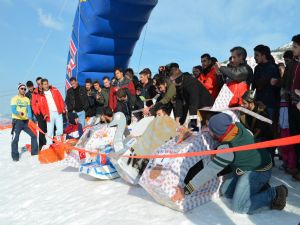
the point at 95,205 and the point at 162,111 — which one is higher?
the point at 162,111

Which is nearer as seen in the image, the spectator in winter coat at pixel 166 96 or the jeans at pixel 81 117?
the spectator in winter coat at pixel 166 96

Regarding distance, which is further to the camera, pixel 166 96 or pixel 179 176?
pixel 166 96

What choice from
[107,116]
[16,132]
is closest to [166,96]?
[107,116]

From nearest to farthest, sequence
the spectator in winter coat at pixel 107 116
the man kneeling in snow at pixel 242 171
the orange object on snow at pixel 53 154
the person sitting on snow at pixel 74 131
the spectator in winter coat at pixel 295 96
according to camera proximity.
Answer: the man kneeling in snow at pixel 242 171, the spectator in winter coat at pixel 295 96, the spectator in winter coat at pixel 107 116, the orange object on snow at pixel 53 154, the person sitting on snow at pixel 74 131

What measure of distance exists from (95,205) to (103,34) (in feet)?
23.0

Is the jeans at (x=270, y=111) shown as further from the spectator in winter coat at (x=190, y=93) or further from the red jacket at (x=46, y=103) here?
the red jacket at (x=46, y=103)

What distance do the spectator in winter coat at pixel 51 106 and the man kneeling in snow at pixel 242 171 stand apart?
4.87 metres

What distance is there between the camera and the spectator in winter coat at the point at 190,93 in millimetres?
4527

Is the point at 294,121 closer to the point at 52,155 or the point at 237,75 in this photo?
the point at 237,75

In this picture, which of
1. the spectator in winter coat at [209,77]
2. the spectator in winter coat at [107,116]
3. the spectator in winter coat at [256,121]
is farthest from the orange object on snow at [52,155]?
the spectator in winter coat at [256,121]

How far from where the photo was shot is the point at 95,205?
3.89 m

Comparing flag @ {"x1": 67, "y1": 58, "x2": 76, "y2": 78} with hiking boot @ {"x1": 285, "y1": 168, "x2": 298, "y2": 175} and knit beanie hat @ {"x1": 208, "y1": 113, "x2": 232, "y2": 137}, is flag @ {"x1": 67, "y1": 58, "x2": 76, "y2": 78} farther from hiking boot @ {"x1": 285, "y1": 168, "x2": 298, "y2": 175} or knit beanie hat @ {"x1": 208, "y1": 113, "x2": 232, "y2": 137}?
knit beanie hat @ {"x1": 208, "y1": 113, "x2": 232, "y2": 137}

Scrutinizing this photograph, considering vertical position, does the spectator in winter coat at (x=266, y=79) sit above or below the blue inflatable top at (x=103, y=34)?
below

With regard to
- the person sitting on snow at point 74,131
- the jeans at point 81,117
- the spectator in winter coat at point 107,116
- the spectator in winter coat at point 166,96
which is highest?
the spectator in winter coat at point 166,96
